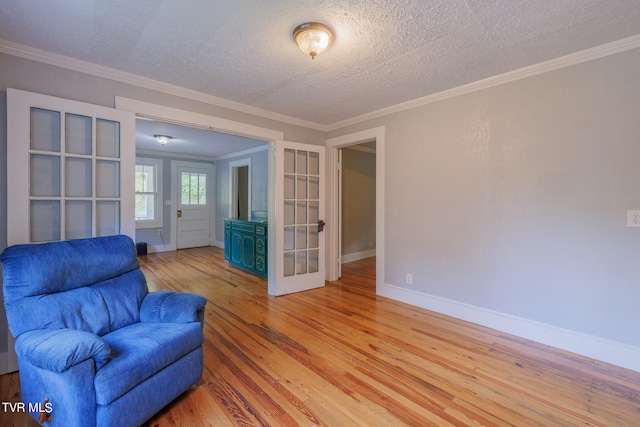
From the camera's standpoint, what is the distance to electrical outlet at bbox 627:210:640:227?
206 cm

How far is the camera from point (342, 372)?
6.72 feet

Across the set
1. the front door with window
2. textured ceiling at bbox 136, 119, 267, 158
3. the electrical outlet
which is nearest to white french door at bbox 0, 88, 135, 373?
textured ceiling at bbox 136, 119, 267, 158

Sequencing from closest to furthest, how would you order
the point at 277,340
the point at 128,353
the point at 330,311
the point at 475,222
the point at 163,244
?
1. the point at 128,353
2. the point at 277,340
3. the point at 475,222
4. the point at 330,311
5. the point at 163,244

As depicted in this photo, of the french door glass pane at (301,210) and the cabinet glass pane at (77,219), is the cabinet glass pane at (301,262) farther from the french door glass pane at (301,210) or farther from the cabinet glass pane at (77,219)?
the cabinet glass pane at (77,219)

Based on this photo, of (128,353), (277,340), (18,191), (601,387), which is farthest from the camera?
(277,340)

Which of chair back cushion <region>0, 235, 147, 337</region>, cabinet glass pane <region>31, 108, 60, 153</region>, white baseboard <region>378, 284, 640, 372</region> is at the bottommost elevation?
white baseboard <region>378, 284, 640, 372</region>

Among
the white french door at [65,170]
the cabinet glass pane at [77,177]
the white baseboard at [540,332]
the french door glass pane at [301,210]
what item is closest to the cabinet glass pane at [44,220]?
the white french door at [65,170]

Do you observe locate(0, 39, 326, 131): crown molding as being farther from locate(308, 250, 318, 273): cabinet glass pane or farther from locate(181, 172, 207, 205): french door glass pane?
locate(181, 172, 207, 205): french door glass pane

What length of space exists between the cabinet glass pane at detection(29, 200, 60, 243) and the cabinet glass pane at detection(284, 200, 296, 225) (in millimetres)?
2331

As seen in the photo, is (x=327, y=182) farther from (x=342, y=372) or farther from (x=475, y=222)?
(x=342, y=372)

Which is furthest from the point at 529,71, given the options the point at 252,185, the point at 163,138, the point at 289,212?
the point at 163,138

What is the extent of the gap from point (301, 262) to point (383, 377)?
2.21 meters

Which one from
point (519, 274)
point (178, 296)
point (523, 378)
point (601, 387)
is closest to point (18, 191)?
point (178, 296)

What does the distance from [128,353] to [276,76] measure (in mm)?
2465
